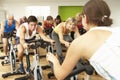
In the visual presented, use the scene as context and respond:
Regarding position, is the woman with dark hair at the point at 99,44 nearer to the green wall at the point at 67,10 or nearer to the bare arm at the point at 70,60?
the bare arm at the point at 70,60

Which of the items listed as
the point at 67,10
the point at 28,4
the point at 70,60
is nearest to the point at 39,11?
the point at 28,4

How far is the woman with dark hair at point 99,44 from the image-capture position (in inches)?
44.6

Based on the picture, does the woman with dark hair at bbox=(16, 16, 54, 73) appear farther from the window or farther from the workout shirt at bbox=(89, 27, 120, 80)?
the window

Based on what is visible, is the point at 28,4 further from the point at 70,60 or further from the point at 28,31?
the point at 70,60

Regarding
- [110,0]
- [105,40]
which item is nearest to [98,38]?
[105,40]

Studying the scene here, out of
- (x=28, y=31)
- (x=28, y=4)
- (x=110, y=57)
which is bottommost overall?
(x=28, y=31)

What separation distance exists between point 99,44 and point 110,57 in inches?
3.6

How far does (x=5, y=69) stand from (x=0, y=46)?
232cm

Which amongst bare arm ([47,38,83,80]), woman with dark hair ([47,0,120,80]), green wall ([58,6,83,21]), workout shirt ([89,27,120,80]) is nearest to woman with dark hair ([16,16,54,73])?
bare arm ([47,38,83,80])

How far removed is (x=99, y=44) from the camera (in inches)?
45.7

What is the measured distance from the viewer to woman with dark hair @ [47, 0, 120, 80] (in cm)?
113

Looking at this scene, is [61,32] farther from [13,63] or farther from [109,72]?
[109,72]

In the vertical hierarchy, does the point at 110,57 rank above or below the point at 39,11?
below

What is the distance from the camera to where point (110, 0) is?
10078 mm
